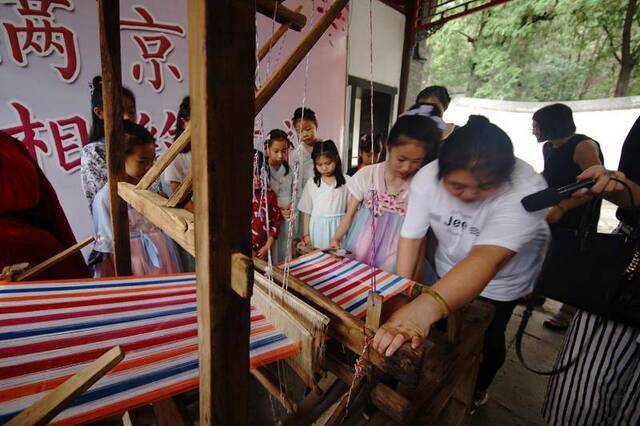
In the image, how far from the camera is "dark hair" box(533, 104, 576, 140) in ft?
8.00

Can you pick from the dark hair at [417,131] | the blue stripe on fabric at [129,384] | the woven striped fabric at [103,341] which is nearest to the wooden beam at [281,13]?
the dark hair at [417,131]

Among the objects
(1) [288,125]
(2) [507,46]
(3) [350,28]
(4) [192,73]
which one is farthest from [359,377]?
(2) [507,46]

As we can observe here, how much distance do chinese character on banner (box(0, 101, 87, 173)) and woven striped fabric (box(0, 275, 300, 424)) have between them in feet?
6.58

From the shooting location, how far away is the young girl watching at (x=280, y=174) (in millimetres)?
2936

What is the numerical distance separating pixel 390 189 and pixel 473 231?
736mm

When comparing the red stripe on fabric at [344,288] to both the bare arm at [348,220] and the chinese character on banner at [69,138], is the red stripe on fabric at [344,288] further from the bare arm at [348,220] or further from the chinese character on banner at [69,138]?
the chinese character on banner at [69,138]

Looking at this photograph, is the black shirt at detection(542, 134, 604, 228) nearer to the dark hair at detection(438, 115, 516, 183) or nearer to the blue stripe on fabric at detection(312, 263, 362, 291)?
the dark hair at detection(438, 115, 516, 183)

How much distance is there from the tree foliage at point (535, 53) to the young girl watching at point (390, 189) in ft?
42.8

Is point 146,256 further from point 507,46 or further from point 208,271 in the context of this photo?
point 507,46

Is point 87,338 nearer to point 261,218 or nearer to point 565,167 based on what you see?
point 261,218

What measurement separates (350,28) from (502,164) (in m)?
4.43

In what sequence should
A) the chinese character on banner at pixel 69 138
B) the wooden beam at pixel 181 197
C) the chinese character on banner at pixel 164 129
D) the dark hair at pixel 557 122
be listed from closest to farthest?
the wooden beam at pixel 181 197, the dark hair at pixel 557 122, the chinese character on banner at pixel 69 138, the chinese character on banner at pixel 164 129

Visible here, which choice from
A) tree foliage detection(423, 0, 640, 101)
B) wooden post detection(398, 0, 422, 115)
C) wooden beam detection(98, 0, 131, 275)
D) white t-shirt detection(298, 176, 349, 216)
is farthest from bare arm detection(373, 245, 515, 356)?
tree foliage detection(423, 0, 640, 101)

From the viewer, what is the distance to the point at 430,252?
184 cm
